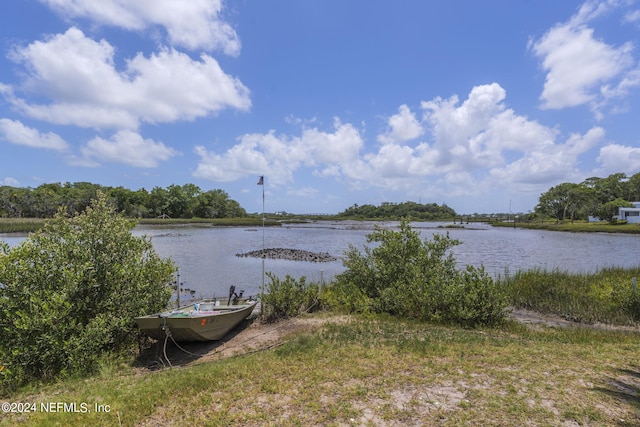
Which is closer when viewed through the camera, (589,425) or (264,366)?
(589,425)

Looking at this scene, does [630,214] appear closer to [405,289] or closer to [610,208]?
[610,208]

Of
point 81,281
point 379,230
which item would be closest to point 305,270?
point 379,230

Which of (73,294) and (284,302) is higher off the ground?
(73,294)

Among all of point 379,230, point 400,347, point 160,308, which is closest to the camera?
point 400,347

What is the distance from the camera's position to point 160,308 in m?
9.74

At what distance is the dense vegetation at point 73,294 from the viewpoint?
7090 mm

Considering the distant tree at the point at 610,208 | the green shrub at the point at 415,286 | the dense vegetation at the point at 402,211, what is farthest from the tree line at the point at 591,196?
the green shrub at the point at 415,286

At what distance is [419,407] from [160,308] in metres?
7.66

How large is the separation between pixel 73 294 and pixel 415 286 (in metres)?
9.09

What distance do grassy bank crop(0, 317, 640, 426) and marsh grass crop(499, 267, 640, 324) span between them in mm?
5134

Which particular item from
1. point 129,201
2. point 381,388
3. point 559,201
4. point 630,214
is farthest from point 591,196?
point 129,201

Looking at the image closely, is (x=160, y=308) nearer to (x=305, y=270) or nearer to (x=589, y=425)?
(x=589, y=425)

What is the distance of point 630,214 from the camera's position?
7900 centimetres

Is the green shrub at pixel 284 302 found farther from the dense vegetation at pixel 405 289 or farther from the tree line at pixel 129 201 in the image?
the tree line at pixel 129 201
